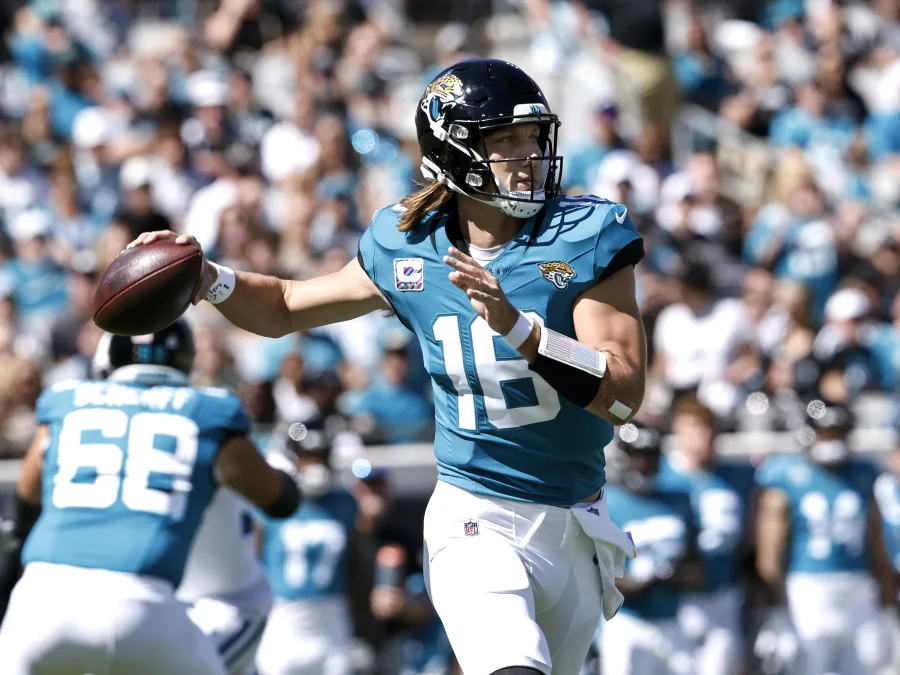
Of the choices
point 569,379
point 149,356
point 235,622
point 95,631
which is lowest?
point 235,622

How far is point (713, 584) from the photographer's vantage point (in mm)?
7812

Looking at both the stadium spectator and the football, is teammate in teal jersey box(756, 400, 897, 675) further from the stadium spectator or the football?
the football

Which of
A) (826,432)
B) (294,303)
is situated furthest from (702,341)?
(294,303)

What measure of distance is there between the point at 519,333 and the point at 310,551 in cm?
456

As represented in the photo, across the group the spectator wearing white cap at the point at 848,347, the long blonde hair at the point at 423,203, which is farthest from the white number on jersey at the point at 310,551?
the long blonde hair at the point at 423,203

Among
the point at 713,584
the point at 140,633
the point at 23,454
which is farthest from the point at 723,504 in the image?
the point at 140,633

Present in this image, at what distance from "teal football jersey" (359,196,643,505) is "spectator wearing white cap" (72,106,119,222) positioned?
19.8ft

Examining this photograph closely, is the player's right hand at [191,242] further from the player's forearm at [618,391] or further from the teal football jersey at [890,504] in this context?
the teal football jersey at [890,504]

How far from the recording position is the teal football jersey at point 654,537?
Answer: 290 inches

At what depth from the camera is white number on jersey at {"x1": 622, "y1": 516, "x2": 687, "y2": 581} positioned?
7.33 m

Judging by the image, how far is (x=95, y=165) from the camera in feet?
33.1

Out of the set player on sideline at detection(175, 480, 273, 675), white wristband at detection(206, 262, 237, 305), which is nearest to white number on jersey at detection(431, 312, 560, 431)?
white wristband at detection(206, 262, 237, 305)

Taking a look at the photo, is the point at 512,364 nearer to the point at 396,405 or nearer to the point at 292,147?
the point at 396,405

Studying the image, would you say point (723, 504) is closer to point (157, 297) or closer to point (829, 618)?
point (829, 618)
